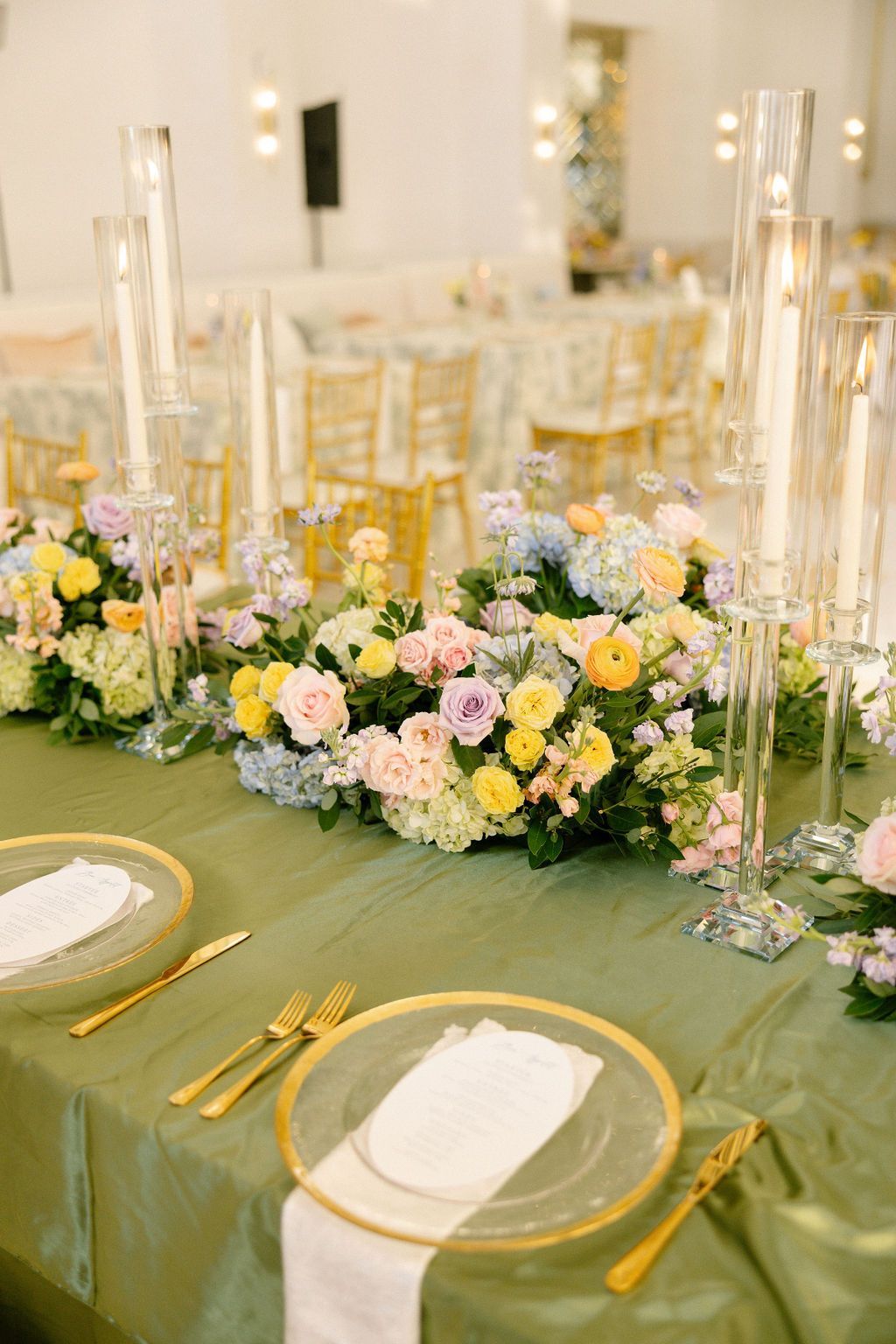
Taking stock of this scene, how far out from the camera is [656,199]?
38.8 ft

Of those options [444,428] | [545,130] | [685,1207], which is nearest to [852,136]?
[545,130]

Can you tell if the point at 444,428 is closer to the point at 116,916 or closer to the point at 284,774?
the point at 284,774

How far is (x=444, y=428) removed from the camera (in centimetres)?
520

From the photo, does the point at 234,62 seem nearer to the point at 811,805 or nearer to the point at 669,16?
the point at 669,16

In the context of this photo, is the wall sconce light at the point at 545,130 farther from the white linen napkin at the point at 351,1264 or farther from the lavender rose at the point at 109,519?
the white linen napkin at the point at 351,1264

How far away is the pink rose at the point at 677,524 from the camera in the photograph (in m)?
1.59

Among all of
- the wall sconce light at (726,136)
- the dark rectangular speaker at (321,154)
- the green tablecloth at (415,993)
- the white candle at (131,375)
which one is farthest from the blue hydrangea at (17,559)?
the wall sconce light at (726,136)

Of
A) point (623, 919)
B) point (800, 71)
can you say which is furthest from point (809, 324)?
point (800, 71)

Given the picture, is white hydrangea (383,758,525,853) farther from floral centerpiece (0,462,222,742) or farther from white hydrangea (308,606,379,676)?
floral centerpiece (0,462,222,742)

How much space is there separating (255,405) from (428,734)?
53 cm

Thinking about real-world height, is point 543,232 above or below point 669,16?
below

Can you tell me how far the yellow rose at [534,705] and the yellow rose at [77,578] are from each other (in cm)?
73

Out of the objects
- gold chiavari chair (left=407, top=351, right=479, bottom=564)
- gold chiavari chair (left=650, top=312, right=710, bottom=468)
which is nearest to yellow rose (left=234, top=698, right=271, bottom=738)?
gold chiavari chair (left=407, top=351, right=479, bottom=564)

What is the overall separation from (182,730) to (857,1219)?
1.01 metres
